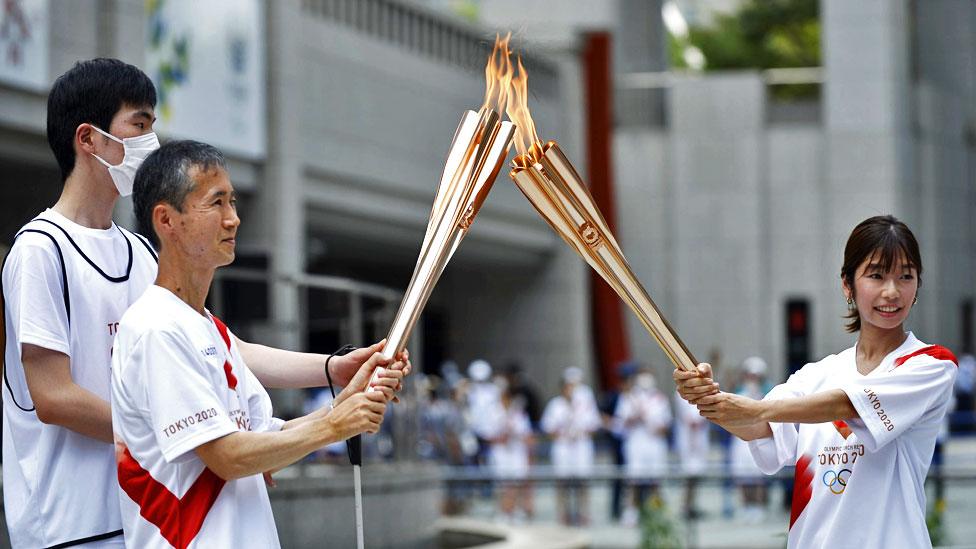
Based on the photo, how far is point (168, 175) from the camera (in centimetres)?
322

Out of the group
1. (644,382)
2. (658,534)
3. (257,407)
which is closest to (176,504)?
(257,407)

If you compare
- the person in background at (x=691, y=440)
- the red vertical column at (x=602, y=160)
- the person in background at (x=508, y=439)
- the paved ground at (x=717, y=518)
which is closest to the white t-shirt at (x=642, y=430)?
the person in background at (x=691, y=440)

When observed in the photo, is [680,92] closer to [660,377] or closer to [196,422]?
[660,377]

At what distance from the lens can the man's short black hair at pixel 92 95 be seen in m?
3.56

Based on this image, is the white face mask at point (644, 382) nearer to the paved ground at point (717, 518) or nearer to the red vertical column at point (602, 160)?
the paved ground at point (717, 518)

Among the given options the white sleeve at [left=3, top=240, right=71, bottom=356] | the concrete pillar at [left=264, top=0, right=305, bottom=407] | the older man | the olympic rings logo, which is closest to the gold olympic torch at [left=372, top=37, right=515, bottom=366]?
the older man

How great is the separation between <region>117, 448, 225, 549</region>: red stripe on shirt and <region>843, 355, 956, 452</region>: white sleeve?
1.74 m

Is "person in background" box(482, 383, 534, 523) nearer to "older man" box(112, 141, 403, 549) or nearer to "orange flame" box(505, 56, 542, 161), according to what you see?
"orange flame" box(505, 56, 542, 161)

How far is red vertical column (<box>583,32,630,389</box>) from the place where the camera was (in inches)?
1202

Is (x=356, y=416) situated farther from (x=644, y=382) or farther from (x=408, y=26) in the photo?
(x=408, y=26)

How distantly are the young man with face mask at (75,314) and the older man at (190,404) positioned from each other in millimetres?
252

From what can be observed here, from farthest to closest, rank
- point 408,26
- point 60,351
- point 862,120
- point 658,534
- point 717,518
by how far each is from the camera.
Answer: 1. point 862,120
2. point 408,26
3. point 717,518
4. point 658,534
5. point 60,351

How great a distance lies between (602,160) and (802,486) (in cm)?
2710

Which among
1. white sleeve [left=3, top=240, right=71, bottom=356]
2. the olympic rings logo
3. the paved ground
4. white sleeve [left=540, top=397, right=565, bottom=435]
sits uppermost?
white sleeve [left=3, top=240, right=71, bottom=356]
